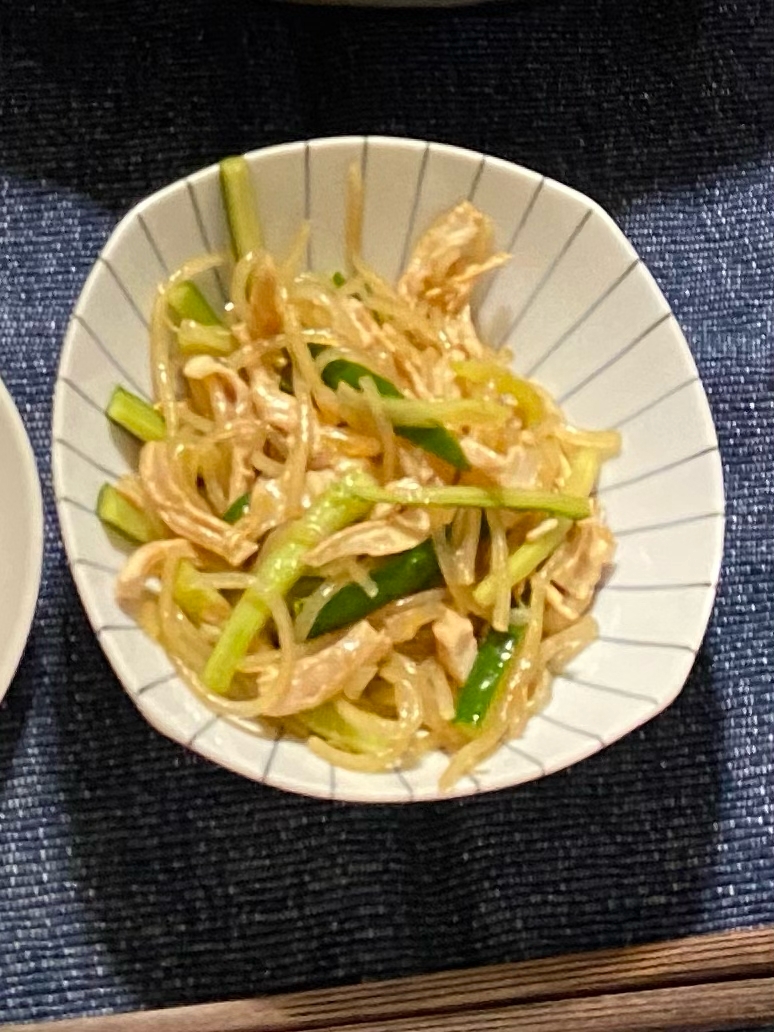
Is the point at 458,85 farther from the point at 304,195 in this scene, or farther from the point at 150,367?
the point at 150,367

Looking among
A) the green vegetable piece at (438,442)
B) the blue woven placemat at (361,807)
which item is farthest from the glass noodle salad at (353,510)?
the blue woven placemat at (361,807)

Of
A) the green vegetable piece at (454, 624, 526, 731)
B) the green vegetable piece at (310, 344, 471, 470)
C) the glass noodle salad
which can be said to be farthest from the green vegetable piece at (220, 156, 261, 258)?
the green vegetable piece at (454, 624, 526, 731)

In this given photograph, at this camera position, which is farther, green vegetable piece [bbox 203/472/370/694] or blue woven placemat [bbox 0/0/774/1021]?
blue woven placemat [bbox 0/0/774/1021]

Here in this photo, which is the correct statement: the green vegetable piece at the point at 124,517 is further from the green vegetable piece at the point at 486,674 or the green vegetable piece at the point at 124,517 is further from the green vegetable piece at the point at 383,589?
the green vegetable piece at the point at 486,674

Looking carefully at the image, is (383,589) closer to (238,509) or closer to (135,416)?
(238,509)

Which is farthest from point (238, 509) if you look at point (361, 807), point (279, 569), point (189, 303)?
point (361, 807)

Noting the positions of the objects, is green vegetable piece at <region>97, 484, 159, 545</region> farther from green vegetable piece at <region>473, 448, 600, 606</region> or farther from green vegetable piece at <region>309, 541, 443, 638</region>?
green vegetable piece at <region>473, 448, 600, 606</region>
